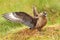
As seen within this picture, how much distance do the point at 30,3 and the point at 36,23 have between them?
15.5 ft

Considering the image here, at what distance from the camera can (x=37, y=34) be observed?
7.37 m

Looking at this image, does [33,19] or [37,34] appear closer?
[37,34]

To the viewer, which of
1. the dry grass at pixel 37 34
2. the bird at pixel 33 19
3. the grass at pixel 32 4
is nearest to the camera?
the dry grass at pixel 37 34

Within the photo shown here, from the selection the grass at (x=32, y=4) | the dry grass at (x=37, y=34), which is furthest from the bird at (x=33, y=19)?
the grass at (x=32, y=4)

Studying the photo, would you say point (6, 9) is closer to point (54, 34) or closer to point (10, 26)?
point (10, 26)

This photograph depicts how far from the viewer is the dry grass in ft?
23.7

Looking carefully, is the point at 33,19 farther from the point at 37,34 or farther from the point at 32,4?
the point at 32,4

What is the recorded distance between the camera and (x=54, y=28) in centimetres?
791

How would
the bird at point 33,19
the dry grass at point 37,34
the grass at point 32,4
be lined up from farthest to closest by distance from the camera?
the grass at point 32,4, the bird at point 33,19, the dry grass at point 37,34

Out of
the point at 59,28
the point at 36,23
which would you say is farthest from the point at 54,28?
the point at 36,23

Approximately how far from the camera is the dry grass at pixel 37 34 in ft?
23.7

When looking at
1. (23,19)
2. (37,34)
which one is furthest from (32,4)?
(37,34)

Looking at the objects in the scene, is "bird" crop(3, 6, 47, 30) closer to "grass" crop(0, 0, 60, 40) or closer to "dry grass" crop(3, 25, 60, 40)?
"dry grass" crop(3, 25, 60, 40)

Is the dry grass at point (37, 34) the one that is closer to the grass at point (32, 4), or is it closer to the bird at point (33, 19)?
the bird at point (33, 19)
